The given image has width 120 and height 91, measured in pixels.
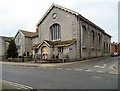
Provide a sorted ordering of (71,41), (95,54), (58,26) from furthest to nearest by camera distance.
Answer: (95,54)
(58,26)
(71,41)

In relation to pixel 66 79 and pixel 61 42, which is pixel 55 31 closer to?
pixel 61 42

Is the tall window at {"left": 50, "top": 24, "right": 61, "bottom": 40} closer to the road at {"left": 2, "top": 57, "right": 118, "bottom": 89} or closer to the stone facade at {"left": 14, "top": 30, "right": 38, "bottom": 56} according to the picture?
the stone facade at {"left": 14, "top": 30, "right": 38, "bottom": 56}

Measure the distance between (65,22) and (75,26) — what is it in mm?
2570

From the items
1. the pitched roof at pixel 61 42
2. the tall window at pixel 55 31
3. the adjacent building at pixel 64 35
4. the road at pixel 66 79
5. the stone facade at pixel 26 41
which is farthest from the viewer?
the stone facade at pixel 26 41

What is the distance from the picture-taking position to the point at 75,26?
125 ft

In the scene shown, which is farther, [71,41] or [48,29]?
[48,29]

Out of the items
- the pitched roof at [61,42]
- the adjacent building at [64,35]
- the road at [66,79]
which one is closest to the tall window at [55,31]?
the adjacent building at [64,35]

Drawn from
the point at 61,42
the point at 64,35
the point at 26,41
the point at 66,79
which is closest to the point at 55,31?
the point at 64,35

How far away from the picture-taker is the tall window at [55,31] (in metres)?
41.7

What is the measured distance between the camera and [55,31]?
42344 millimetres

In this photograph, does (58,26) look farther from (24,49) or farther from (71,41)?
(24,49)

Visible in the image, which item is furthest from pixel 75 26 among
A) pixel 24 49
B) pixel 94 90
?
pixel 94 90

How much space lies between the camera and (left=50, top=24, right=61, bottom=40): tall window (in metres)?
41.7

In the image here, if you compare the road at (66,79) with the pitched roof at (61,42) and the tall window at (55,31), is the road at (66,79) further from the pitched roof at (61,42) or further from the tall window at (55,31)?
the tall window at (55,31)
